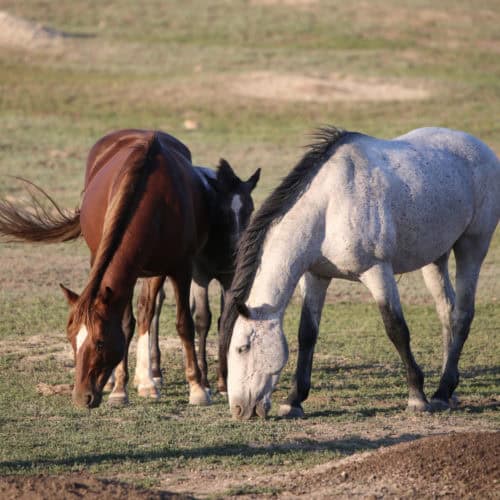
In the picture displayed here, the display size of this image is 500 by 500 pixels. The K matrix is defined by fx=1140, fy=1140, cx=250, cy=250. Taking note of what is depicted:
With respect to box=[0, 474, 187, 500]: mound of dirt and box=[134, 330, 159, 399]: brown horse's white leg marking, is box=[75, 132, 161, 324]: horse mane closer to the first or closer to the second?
box=[134, 330, 159, 399]: brown horse's white leg marking

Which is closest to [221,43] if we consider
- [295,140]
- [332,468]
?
[295,140]

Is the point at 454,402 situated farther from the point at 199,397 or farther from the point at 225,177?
the point at 225,177

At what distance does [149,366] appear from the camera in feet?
28.7

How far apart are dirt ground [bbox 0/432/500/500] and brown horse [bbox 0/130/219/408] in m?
1.31

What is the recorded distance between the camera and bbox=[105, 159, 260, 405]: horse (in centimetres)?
881

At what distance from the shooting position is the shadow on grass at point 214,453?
6.55m

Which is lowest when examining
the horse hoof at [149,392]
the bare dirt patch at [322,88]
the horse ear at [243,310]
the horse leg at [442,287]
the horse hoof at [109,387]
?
the bare dirt patch at [322,88]

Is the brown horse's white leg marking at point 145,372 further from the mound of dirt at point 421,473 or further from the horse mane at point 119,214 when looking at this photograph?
the mound of dirt at point 421,473

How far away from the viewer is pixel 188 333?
339 inches

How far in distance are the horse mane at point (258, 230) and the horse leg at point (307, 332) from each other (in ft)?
2.36

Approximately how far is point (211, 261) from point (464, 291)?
208 centimetres

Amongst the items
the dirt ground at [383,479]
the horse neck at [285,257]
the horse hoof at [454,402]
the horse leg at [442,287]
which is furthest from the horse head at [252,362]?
the horse leg at [442,287]

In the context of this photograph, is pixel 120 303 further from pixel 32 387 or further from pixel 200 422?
pixel 32 387

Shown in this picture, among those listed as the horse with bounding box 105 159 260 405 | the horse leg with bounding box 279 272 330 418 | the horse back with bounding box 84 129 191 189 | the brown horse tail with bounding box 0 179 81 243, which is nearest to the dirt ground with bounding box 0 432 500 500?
the horse leg with bounding box 279 272 330 418
